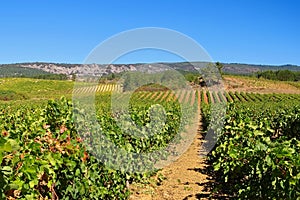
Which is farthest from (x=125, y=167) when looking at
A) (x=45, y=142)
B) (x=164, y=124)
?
(x=164, y=124)

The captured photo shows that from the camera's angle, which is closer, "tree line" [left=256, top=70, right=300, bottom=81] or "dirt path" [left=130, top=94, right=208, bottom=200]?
"dirt path" [left=130, top=94, right=208, bottom=200]

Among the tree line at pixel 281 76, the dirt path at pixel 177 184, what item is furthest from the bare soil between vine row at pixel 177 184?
the tree line at pixel 281 76

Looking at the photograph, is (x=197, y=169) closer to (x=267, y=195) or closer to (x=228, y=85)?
(x=267, y=195)

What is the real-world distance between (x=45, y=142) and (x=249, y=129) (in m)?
5.61

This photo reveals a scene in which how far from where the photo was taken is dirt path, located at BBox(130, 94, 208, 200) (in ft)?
28.4

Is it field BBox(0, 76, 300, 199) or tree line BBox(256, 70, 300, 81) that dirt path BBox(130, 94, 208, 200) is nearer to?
field BBox(0, 76, 300, 199)

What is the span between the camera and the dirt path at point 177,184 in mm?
8656

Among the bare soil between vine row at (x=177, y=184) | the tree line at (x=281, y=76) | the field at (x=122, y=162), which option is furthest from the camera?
the tree line at (x=281, y=76)

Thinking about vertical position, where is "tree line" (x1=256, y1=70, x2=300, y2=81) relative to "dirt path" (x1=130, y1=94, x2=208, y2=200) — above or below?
above

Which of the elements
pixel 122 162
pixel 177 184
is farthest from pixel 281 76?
pixel 122 162

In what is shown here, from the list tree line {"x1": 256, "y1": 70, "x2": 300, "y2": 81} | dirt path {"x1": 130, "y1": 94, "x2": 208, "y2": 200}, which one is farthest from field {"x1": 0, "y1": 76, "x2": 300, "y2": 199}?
tree line {"x1": 256, "y1": 70, "x2": 300, "y2": 81}

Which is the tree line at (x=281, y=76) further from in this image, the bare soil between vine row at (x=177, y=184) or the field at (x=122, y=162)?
the bare soil between vine row at (x=177, y=184)

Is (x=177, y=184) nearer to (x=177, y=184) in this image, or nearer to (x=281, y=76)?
(x=177, y=184)

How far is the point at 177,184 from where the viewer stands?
385 inches
